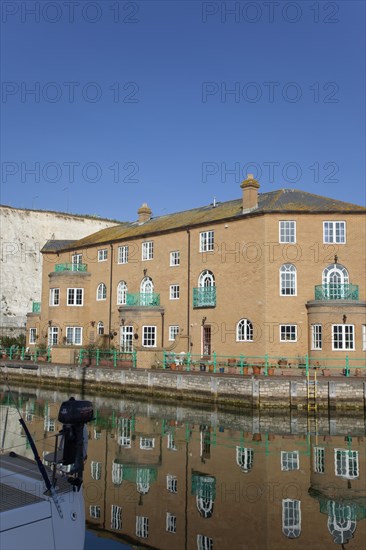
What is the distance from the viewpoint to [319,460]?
1493cm

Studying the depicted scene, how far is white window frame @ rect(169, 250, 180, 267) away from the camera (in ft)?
114

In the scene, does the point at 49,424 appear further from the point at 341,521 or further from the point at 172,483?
the point at 341,521

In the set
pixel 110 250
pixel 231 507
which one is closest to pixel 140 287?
pixel 110 250

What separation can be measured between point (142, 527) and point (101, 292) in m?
30.9

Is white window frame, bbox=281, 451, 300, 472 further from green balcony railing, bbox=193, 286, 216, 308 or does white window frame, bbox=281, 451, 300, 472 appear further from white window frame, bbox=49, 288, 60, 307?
white window frame, bbox=49, 288, 60, 307

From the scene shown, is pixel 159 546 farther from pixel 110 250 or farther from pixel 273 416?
pixel 110 250

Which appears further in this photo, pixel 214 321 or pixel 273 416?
pixel 214 321

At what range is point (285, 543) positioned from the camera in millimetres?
9305

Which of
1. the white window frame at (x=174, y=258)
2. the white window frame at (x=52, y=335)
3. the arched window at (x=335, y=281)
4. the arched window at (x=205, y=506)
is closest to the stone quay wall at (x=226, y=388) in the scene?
the arched window at (x=335, y=281)

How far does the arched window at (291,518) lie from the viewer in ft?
31.8

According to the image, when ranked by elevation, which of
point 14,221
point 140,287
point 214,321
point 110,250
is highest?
point 14,221

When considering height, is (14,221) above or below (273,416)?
above

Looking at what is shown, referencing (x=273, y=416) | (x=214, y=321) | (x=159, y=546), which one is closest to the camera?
(x=159, y=546)

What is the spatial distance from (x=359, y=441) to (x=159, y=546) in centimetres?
1012
